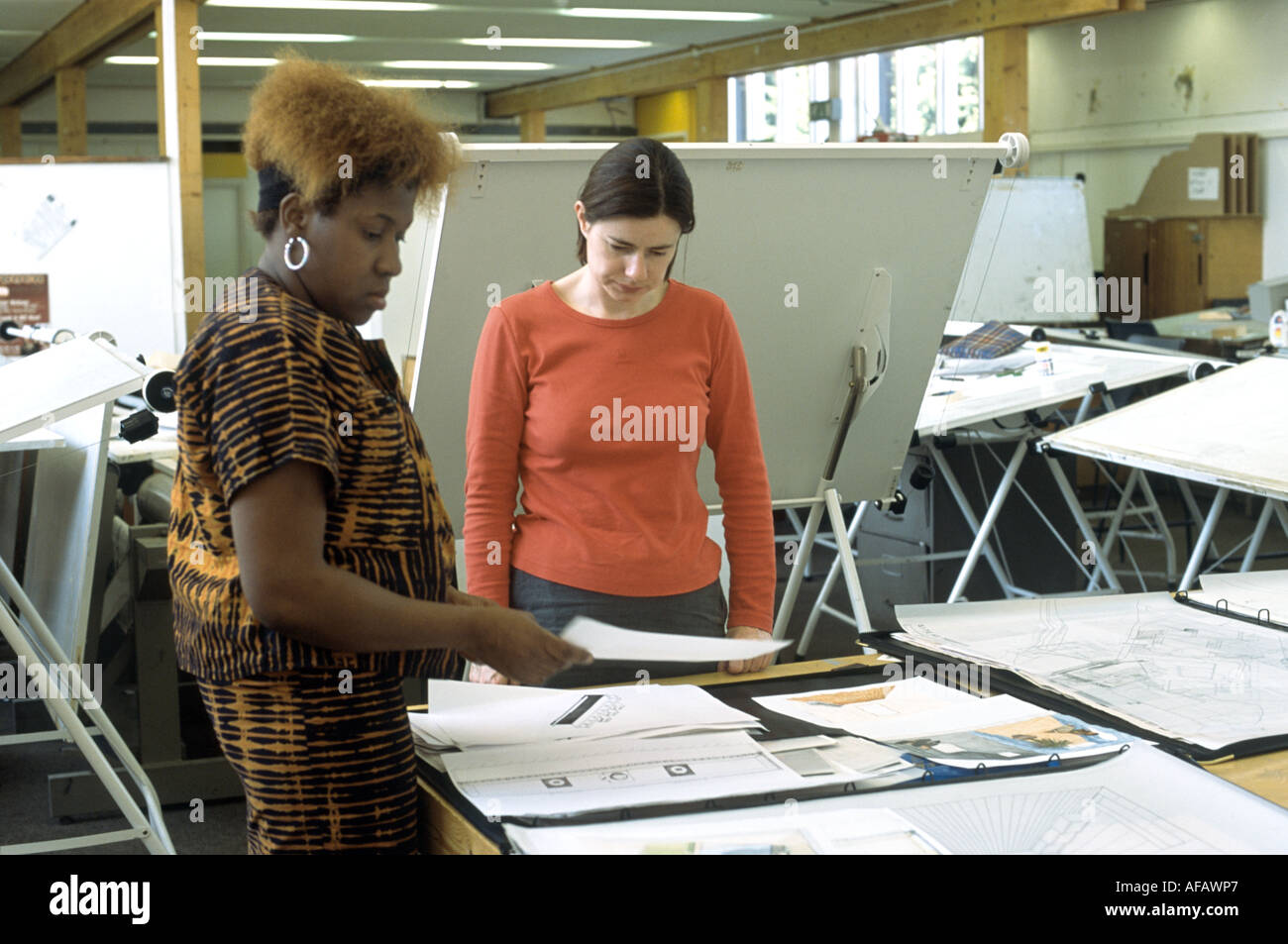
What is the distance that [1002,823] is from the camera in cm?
109

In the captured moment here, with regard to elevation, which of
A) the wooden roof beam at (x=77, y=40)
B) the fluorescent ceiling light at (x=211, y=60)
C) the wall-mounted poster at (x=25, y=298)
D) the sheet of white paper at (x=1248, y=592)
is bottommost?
the sheet of white paper at (x=1248, y=592)

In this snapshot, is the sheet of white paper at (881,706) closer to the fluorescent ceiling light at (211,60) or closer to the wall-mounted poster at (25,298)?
the wall-mounted poster at (25,298)

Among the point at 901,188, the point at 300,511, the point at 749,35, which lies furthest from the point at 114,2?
the point at 300,511

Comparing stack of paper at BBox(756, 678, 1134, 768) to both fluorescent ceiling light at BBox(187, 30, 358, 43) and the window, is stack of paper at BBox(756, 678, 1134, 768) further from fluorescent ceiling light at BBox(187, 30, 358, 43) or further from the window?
fluorescent ceiling light at BBox(187, 30, 358, 43)

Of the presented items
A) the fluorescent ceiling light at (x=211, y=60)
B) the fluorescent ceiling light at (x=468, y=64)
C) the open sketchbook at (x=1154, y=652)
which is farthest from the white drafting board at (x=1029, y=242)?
the fluorescent ceiling light at (x=211, y=60)

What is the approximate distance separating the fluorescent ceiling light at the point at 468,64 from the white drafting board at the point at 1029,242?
6269mm

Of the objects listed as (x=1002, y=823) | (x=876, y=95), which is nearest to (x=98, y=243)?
(x=1002, y=823)

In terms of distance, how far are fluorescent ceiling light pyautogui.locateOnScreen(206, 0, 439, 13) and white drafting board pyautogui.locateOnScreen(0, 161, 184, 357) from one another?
2.74 m

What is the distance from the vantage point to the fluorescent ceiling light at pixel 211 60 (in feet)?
39.2

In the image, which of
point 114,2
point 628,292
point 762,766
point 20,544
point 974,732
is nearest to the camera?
point 762,766

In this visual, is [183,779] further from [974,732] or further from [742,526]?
[974,732]

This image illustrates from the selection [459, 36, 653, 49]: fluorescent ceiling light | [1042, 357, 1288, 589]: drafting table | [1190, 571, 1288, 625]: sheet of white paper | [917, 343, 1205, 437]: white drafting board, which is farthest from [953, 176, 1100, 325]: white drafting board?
[1190, 571, 1288, 625]: sheet of white paper

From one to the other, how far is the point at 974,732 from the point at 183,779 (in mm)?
2539

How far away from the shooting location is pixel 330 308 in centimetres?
102
